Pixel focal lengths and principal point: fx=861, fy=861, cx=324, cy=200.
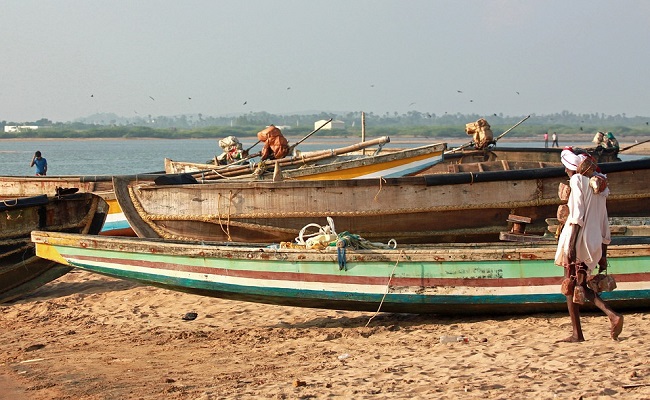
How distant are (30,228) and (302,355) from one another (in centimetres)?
527

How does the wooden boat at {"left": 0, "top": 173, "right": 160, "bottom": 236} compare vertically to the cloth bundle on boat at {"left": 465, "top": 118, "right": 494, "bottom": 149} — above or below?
below

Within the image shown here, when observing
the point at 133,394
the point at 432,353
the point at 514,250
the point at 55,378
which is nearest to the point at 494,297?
the point at 514,250

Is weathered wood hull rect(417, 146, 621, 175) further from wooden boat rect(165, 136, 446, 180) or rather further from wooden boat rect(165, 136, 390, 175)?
wooden boat rect(165, 136, 390, 175)

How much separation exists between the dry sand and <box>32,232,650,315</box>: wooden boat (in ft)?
0.80

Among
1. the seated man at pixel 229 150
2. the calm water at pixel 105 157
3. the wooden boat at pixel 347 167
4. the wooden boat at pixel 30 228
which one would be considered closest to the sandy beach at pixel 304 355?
the wooden boat at pixel 30 228

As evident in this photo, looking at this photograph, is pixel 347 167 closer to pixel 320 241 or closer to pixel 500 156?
pixel 500 156

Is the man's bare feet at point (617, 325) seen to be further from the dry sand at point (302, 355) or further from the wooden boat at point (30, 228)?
the wooden boat at point (30, 228)

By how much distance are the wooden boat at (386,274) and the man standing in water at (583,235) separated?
1110 millimetres

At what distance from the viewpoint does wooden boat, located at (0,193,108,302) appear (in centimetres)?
1133

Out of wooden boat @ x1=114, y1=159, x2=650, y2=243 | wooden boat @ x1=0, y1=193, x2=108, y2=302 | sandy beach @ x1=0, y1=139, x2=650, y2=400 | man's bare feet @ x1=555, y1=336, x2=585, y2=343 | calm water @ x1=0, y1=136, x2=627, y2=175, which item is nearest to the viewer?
sandy beach @ x1=0, y1=139, x2=650, y2=400

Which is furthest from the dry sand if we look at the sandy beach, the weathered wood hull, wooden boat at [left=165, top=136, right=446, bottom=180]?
the weathered wood hull

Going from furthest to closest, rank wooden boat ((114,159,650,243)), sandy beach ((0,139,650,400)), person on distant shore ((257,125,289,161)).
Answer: person on distant shore ((257,125,289,161)) → wooden boat ((114,159,650,243)) → sandy beach ((0,139,650,400))

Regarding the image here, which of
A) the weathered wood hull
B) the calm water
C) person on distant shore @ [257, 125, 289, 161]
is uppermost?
person on distant shore @ [257, 125, 289, 161]

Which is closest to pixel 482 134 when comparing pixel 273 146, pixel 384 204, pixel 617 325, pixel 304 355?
pixel 273 146
